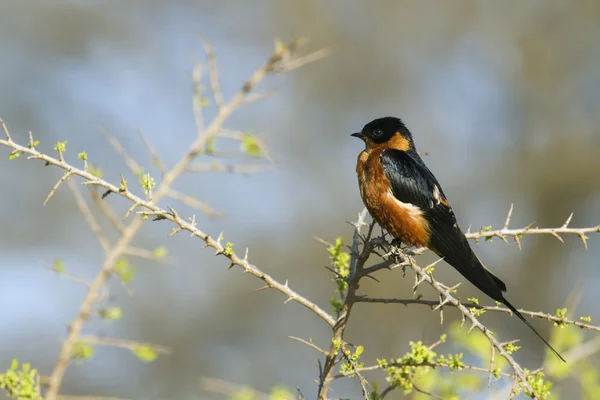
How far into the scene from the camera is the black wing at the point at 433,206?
14.7 ft

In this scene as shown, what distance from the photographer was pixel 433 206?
511cm

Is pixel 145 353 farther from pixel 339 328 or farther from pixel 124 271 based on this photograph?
pixel 339 328

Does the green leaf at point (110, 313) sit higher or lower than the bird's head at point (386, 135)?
lower

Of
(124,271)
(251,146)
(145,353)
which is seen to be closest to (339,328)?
(145,353)

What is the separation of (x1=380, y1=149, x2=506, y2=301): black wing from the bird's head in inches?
8.1

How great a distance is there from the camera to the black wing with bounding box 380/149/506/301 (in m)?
4.48

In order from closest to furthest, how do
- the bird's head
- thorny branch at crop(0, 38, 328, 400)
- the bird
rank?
1. thorny branch at crop(0, 38, 328, 400)
2. the bird
3. the bird's head

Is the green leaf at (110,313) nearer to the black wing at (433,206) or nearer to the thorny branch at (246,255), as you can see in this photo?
the thorny branch at (246,255)

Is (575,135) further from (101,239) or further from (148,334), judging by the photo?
(101,239)

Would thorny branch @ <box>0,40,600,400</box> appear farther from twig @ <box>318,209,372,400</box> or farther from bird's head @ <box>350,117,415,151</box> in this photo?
bird's head @ <box>350,117,415,151</box>

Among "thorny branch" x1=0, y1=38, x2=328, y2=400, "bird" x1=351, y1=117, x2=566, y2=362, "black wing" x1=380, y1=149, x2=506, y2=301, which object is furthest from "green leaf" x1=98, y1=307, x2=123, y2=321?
"bird" x1=351, y1=117, x2=566, y2=362

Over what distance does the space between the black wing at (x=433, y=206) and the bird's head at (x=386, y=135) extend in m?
0.21

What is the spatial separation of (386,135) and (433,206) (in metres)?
0.96

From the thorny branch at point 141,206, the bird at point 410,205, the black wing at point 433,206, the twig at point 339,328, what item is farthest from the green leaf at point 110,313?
the bird at point 410,205
